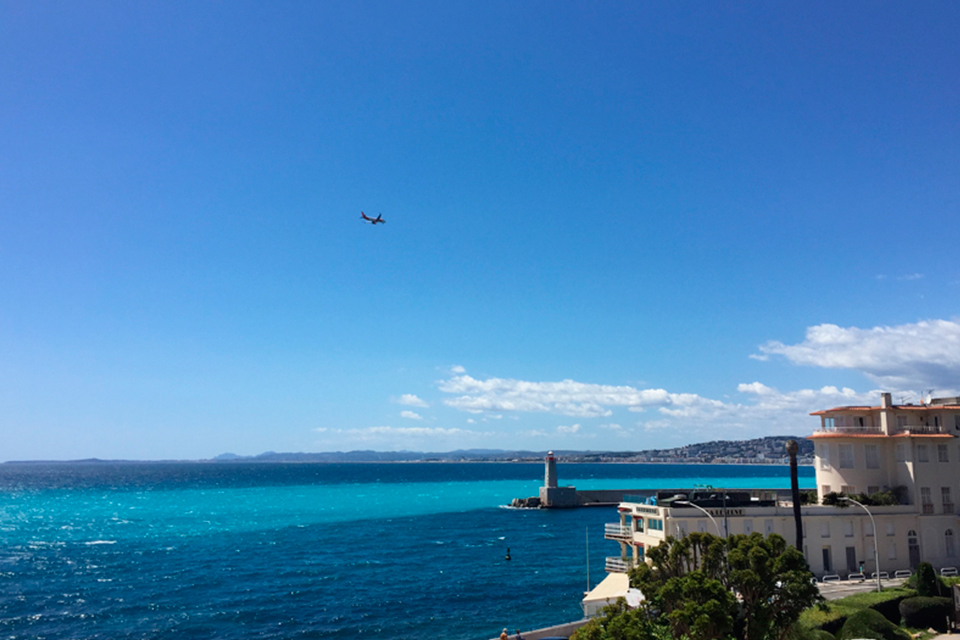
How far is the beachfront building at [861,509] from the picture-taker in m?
45.7

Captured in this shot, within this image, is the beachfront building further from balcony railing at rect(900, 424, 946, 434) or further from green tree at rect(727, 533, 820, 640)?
green tree at rect(727, 533, 820, 640)

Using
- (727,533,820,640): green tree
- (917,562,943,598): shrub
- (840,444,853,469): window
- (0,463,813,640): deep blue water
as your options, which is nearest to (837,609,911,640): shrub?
(727,533,820,640): green tree

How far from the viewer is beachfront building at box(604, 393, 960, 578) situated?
4566cm

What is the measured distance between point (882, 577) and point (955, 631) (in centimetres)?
1236

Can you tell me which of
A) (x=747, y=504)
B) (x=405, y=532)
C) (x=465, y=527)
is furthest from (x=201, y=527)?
(x=747, y=504)

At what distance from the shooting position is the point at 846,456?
164 feet

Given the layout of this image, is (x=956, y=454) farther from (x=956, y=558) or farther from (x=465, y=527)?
(x=465, y=527)

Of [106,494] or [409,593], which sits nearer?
[409,593]

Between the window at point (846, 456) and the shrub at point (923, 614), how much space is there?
51.1ft

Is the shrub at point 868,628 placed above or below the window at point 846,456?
below

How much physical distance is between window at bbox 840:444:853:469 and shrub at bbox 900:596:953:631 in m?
15.6

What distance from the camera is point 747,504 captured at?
1850 inches

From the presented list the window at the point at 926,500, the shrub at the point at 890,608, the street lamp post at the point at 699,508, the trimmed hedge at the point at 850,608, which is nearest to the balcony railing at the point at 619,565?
the street lamp post at the point at 699,508

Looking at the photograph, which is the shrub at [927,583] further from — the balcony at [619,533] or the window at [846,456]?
the balcony at [619,533]
